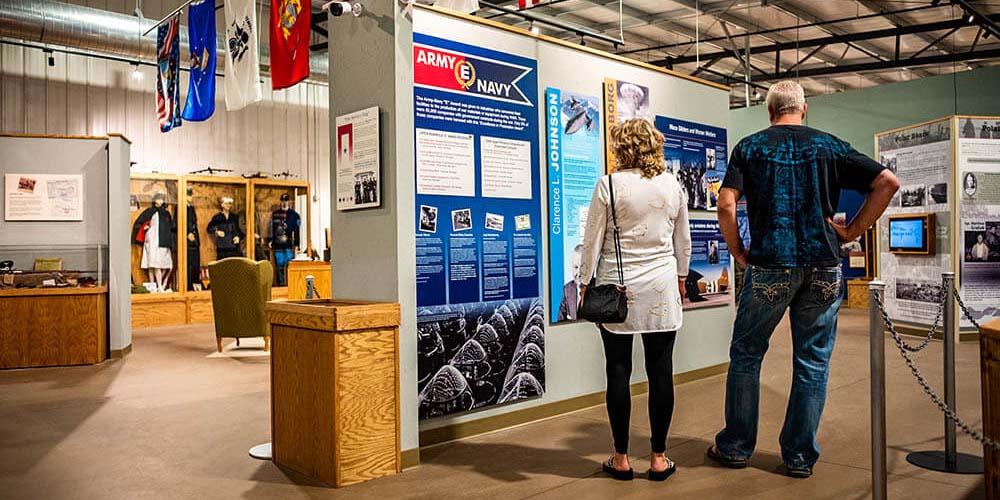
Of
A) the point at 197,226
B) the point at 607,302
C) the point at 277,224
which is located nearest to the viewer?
the point at 607,302

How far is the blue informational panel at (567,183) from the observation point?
4863 mm

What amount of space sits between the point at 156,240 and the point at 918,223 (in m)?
10.3

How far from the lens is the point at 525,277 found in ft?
15.3

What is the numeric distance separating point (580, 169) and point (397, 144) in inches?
62.6

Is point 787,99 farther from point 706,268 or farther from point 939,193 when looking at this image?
point 939,193

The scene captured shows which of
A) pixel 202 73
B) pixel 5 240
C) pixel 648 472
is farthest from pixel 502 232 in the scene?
pixel 5 240

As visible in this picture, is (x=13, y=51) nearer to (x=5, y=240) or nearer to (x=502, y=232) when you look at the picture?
(x=5, y=240)

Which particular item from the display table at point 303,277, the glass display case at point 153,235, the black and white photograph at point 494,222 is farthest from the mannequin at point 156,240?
the black and white photograph at point 494,222

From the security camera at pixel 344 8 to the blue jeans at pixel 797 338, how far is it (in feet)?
7.60

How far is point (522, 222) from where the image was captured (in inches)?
184

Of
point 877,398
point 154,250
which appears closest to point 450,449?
point 877,398

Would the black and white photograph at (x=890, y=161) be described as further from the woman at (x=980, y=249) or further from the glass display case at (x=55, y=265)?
the glass display case at (x=55, y=265)

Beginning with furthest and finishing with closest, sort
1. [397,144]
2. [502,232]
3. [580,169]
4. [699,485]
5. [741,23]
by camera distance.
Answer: [741,23]
[580,169]
[502,232]
[397,144]
[699,485]

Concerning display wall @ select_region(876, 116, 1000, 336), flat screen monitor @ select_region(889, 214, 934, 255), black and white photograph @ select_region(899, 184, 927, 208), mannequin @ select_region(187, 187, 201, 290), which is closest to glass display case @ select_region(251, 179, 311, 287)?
mannequin @ select_region(187, 187, 201, 290)
